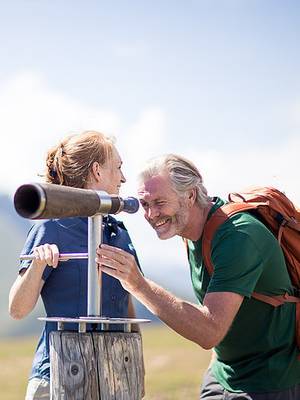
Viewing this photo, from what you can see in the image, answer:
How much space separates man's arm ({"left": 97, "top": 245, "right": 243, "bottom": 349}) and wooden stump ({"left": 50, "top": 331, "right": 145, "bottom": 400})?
240mm

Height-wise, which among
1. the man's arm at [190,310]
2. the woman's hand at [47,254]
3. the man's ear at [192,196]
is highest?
the man's ear at [192,196]

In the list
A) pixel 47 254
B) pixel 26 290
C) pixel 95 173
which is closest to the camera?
pixel 47 254

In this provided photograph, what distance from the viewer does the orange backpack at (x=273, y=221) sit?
15.2 ft

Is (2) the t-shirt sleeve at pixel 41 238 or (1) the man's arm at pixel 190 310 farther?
(2) the t-shirt sleeve at pixel 41 238

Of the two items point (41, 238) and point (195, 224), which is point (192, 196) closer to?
point (195, 224)

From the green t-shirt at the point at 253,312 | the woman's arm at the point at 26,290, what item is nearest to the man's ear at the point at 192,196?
the green t-shirt at the point at 253,312

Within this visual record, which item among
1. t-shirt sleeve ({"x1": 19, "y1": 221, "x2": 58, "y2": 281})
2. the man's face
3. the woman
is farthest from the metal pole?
the man's face

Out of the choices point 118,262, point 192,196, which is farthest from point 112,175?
point 118,262

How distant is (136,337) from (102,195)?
755 millimetres

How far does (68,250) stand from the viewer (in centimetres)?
459

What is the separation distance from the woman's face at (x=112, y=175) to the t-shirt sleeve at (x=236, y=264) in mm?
724

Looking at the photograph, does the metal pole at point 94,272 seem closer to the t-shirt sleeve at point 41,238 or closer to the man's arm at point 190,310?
the man's arm at point 190,310

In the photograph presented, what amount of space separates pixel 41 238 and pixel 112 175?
0.56m

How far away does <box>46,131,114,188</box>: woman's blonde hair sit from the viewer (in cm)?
472
